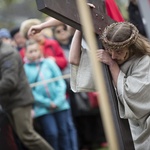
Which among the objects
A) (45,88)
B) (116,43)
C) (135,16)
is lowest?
(45,88)

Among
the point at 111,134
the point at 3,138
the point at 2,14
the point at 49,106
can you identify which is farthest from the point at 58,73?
the point at 2,14

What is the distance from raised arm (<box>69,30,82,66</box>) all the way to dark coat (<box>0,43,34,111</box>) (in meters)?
2.04

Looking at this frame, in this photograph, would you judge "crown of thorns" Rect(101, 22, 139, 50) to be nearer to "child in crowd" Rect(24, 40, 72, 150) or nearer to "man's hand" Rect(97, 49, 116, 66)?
"man's hand" Rect(97, 49, 116, 66)

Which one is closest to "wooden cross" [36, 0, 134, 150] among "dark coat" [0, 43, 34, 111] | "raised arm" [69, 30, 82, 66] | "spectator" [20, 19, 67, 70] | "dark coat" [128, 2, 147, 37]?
"raised arm" [69, 30, 82, 66]

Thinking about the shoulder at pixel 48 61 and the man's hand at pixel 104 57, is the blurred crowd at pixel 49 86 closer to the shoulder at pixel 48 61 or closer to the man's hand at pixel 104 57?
the shoulder at pixel 48 61

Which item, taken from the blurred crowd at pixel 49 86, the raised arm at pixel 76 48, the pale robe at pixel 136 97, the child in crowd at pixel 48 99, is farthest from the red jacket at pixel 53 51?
the pale robe at pixel 136 97

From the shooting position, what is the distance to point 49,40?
29.2 ft

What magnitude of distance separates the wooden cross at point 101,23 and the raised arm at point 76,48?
197 millimetres

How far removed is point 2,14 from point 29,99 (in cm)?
631

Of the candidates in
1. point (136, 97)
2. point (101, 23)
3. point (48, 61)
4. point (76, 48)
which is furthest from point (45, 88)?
point (136, 97)

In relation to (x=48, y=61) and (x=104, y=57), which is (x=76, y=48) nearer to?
(x=104, y=57)

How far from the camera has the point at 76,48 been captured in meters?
5.60

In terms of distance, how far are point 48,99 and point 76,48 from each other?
8.86 ft

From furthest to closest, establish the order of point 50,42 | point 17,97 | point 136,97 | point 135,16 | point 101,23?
point 50,42
point 135,16
point 17,97
point 101,23
point 136,97
